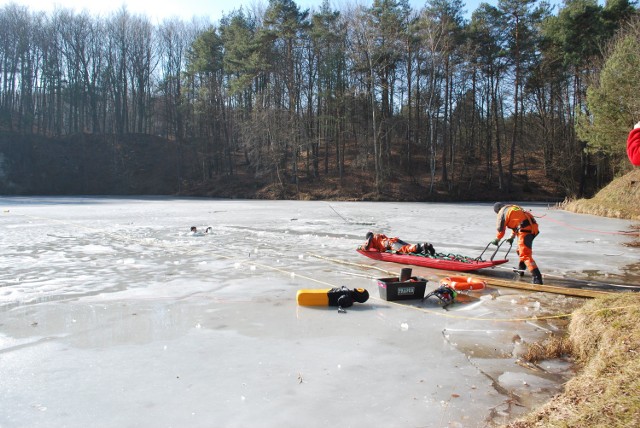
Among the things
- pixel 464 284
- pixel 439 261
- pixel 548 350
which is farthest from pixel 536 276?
pixel 548 350

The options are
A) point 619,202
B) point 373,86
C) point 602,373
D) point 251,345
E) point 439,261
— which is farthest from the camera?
point 373,86

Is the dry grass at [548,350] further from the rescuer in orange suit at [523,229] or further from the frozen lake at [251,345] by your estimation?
the rescuer in orange suit at [523,229]

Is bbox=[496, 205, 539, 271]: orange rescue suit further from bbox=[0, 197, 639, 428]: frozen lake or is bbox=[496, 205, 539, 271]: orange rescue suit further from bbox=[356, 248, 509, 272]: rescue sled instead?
bbox=[0, 197, 639, 428]: frozen lake

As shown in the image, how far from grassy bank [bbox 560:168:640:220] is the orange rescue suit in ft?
41.8

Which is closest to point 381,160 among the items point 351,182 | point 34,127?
point 351,182

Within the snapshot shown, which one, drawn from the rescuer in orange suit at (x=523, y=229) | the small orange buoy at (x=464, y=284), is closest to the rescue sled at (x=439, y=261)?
the rescuer in orange suit at (x=523, y=229)

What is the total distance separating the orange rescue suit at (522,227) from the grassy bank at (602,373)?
195cm

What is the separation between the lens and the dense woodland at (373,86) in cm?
2914

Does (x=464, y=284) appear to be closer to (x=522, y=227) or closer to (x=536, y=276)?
(x=536, y=276)

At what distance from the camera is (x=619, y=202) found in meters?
18.1

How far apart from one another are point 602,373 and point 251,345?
2819 mm

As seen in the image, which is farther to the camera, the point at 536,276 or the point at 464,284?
the point at 536,276

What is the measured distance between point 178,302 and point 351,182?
27642 mm

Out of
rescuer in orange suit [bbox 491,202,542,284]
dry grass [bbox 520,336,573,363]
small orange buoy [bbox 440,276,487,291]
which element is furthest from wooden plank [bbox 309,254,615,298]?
dry grass [bbox 520,336,573,363]
